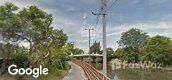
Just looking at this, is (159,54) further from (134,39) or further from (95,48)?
(95,48)

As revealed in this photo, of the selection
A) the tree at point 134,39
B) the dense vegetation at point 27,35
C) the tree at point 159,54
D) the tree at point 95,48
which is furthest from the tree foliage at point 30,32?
the tree at point 95,48

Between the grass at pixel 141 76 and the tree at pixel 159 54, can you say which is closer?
the grass at pixel 141 76

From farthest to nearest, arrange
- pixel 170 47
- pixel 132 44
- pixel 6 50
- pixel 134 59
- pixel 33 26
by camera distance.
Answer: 1. pixel 132 44
2. pixel 134 59
3. pixel 170 47
4. pixel 33 26
5. pixel 6 50

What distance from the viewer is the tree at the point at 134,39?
107688mm

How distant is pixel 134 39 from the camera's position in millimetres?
114250

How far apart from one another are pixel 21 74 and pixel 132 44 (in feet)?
280

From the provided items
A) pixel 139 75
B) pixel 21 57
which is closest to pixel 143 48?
pixel 139 75

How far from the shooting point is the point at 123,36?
114562 millimetres

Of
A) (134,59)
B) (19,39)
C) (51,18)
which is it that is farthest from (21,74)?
(134,59)

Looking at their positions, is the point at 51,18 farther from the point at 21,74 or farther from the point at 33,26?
the point at 21,74

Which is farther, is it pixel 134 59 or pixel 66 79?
pixel 134 59

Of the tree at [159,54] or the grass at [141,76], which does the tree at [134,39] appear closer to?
the tree at [159,54]

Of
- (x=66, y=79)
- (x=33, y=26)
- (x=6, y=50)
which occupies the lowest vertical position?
(x=66, y=79)

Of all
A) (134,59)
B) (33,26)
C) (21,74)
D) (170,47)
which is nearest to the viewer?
(21,74)
